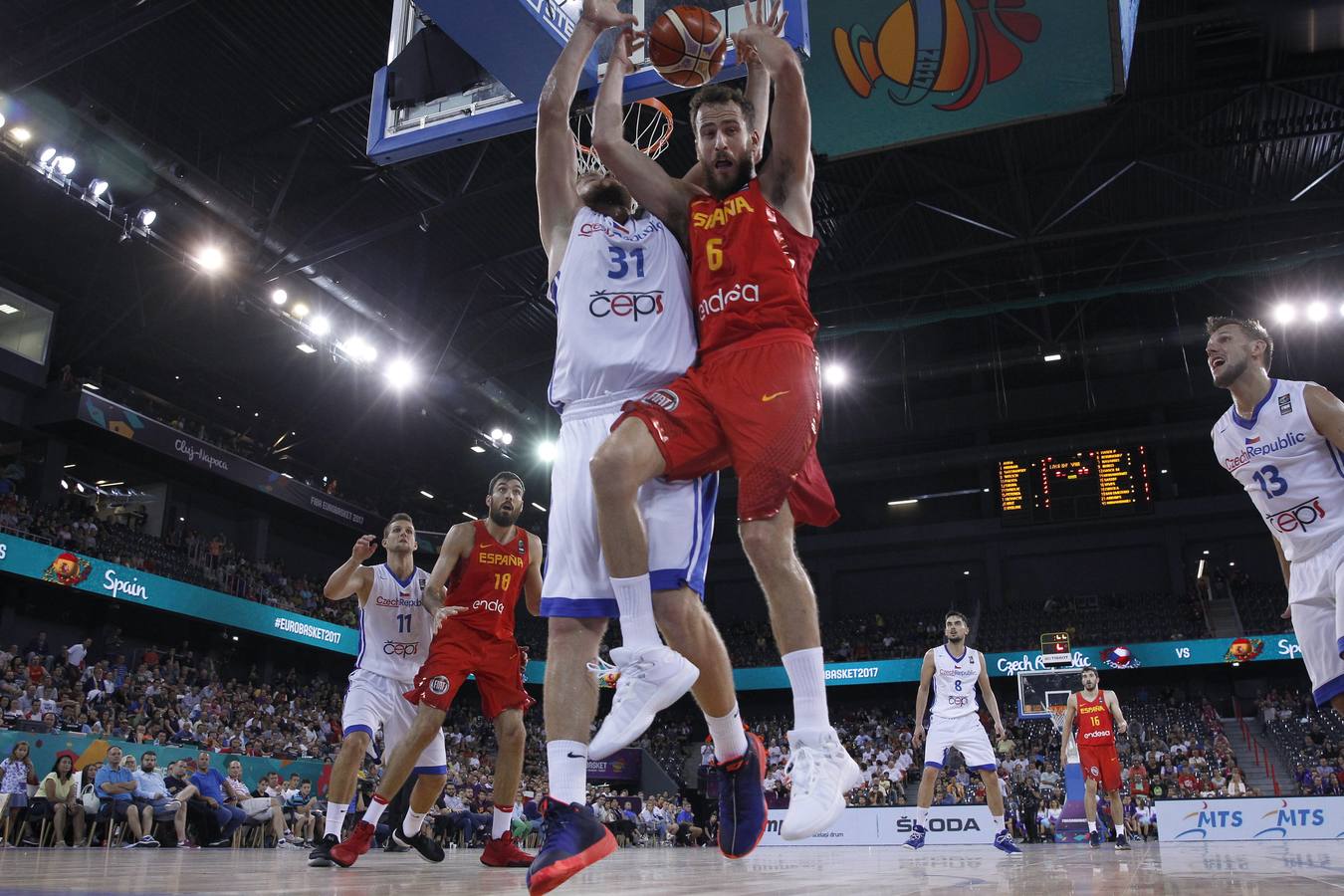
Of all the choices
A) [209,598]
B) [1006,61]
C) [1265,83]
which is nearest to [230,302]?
[209,598]

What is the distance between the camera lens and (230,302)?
17.4m

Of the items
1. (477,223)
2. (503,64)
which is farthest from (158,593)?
(503,64)

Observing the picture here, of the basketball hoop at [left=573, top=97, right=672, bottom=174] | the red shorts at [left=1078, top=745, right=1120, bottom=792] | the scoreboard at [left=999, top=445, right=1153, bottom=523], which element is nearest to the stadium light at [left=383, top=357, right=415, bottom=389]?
the basketball hoop at [left=573, top=97, right=672, bottom=174]

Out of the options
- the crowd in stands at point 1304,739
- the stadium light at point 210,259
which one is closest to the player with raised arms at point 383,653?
the stadium light at point 210,259

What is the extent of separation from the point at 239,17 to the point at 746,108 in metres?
12.7

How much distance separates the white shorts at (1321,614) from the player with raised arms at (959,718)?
4.80 meters

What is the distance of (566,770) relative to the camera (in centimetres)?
267

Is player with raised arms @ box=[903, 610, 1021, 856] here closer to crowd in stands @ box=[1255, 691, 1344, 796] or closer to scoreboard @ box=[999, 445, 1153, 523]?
crowd in stands @ box=[1255, 691, 1344, 796]

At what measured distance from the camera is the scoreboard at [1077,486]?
24.9m

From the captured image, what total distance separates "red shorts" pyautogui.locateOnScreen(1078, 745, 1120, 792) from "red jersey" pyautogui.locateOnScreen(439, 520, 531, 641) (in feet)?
25.7

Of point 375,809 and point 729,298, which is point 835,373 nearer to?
point 375,809

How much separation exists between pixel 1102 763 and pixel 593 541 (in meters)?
10.1

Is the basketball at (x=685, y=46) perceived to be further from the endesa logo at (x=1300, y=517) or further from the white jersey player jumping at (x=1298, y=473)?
the endesa logo at (x=1300, y=517)

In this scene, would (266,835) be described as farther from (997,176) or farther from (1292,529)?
(997,176)
